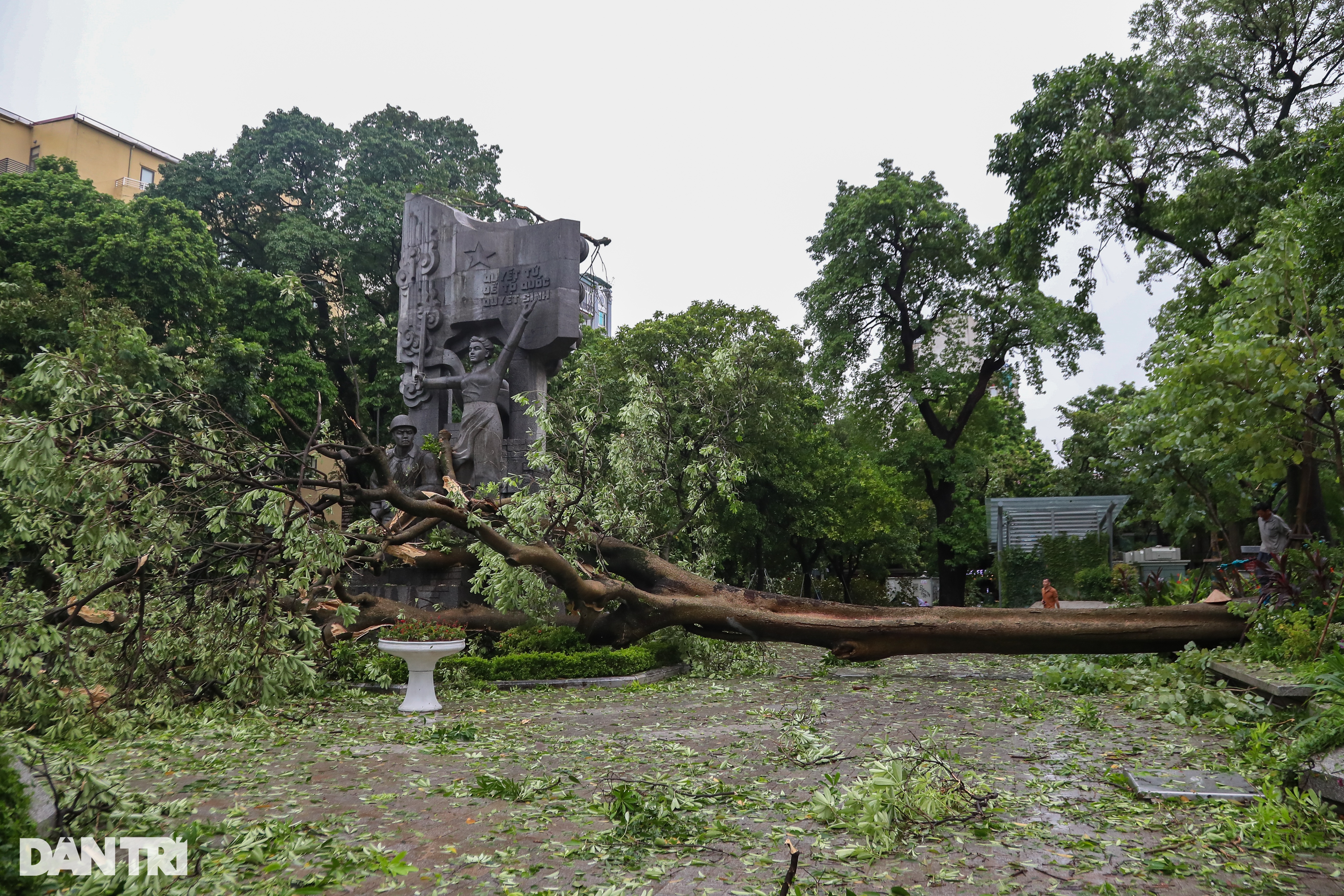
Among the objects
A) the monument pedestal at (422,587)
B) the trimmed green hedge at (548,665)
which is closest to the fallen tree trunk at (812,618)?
the trimmed green hedge at (548,665)

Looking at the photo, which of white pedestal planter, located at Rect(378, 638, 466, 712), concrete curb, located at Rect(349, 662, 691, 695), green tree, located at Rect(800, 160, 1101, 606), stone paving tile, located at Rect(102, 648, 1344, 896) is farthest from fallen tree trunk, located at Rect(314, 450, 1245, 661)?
green tree, located at Rect(800, 160, 1101, 606)

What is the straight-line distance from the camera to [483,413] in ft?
49.1

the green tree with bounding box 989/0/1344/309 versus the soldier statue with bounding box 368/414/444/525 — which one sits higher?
the green tree with bounding box 989/0/1344/309

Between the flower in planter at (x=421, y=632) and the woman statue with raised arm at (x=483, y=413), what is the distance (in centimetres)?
500

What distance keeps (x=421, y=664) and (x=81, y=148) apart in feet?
101

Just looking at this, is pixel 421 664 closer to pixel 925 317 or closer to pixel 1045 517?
pixel 925 317

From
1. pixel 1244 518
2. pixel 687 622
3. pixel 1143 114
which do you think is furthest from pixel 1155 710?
pixel 1244 518

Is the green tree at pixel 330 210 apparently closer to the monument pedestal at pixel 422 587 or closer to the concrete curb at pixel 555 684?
the monument pedestal at pixel 422 587

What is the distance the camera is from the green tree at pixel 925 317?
21.2 meters

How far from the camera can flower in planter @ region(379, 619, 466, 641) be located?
9031 millimetres

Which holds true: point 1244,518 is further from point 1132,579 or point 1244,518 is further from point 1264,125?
point 1264,125

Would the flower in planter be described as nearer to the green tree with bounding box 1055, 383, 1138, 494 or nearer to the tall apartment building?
the tall apartment building

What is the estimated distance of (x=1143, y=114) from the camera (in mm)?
15805

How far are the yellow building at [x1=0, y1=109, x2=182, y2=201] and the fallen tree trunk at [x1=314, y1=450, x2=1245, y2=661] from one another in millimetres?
27353
